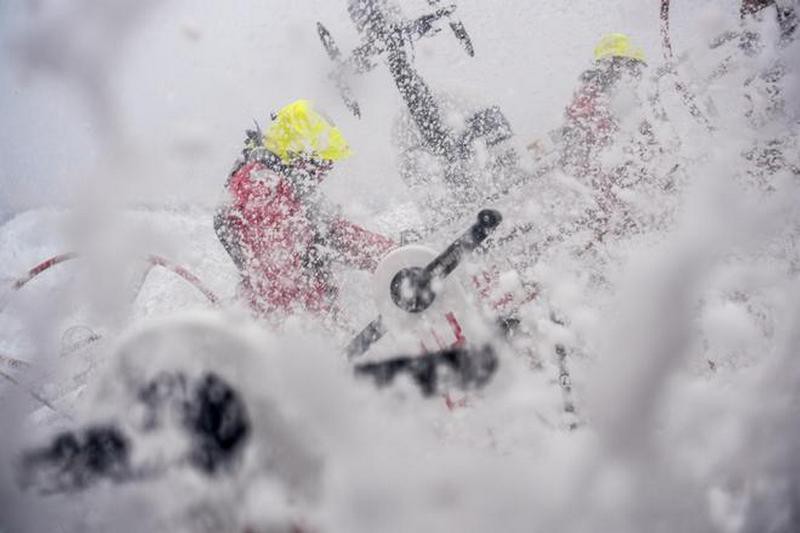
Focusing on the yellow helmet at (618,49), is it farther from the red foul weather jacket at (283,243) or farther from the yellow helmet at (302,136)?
the red foul weather jacket at (283,243)

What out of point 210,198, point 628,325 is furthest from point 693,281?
point 210,198

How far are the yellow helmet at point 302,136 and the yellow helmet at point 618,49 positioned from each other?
2.85 m

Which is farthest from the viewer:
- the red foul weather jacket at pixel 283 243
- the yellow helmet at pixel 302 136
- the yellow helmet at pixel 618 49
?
the yellow helmet at pixel 618 49

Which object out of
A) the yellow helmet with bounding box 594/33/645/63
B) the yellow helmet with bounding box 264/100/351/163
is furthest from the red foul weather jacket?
the yellow helmet with bounding box 594/33/645/63

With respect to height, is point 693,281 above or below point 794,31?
below

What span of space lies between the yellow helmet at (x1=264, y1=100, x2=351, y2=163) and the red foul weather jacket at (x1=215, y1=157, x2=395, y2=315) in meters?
0.15

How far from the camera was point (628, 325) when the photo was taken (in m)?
2.27

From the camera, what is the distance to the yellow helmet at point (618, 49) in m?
4.57

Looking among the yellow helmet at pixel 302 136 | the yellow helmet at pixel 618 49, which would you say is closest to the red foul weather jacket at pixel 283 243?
the yellow helmet at pixel 302 136

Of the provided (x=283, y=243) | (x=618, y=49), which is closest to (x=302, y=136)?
(x=283, y=243)

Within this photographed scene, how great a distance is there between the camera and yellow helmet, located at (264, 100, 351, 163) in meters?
3.01

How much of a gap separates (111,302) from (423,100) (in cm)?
397

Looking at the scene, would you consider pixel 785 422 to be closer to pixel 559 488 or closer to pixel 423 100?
pixel 559 488

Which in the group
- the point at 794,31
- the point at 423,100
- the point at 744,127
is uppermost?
the point at 423,100
